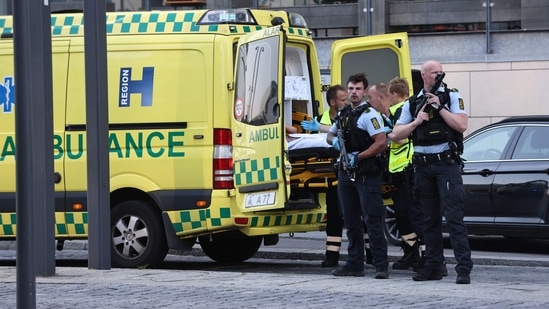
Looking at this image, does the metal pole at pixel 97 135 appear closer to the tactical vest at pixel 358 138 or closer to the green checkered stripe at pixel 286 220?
the green checkered stripe at pixel 286 220

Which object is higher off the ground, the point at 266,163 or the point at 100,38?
the point at 100,38

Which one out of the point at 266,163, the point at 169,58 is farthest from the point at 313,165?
the point at 169,58

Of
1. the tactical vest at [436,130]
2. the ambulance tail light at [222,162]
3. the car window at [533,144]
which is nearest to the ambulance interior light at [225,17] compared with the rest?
the ambulance tail light at [222,162]

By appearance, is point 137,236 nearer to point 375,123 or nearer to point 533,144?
point 375,123

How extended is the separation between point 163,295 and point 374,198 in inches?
101

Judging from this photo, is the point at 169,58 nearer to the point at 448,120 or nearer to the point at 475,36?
the point at 448,120

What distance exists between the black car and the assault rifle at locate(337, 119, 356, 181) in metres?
3.45

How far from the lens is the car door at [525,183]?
12625 mm

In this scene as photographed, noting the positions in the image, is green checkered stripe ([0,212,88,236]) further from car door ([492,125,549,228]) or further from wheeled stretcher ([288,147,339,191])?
car door ([492,125,549,228])

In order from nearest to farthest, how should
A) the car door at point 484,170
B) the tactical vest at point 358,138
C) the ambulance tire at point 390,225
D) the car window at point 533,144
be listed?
the tactical vest at point 358,138 < the car window at point 533,144 < the car door at point 484,170 < the ambulance tire at point 390,225

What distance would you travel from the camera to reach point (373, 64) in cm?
1298

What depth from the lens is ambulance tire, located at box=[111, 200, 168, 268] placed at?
1073 centimetres

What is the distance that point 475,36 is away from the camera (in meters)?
22.8

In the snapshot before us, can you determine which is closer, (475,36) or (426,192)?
(426,192)
